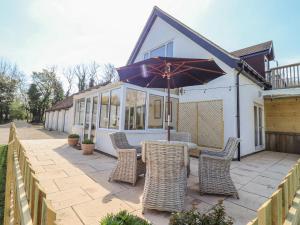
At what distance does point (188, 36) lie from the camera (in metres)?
7.79

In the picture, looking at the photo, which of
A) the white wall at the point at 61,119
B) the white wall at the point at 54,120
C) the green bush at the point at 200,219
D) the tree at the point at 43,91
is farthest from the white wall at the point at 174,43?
the tree at the point at 43,91

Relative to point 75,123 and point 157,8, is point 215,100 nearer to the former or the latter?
point 157,8

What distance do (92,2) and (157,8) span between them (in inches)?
205

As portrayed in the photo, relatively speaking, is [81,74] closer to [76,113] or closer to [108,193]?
[76,113]

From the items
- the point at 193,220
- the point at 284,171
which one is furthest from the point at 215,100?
the point at 193,220

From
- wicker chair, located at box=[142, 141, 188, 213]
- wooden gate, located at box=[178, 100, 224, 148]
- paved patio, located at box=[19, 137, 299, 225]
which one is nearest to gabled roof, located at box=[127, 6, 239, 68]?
wooden gate, located at box=[178, 100, 224, 148]

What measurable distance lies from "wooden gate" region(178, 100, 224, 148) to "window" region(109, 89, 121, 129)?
310 centimetres

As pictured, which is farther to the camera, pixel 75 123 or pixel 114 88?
pixel 75 123

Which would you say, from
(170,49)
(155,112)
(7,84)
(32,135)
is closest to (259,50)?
(170,49)

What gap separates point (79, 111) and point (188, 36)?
268 inches

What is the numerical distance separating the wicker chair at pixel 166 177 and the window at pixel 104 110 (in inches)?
182

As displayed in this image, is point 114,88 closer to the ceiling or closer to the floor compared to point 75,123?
closer to the ceiling

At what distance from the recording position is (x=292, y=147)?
8.12 meters

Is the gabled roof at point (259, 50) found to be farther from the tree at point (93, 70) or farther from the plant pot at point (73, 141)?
the tree at point (93, 70)
